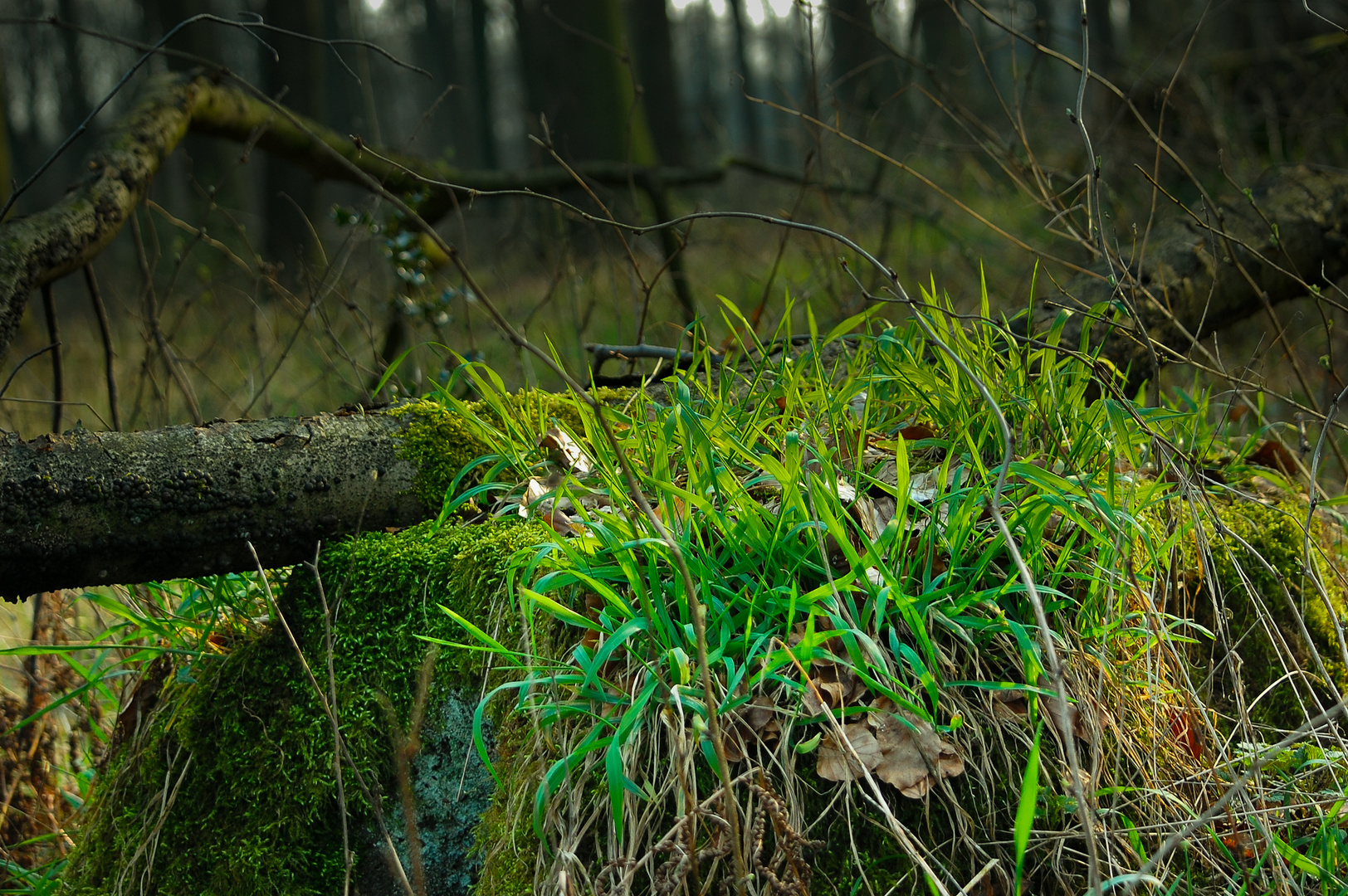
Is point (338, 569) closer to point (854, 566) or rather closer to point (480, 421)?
point (480, 421)

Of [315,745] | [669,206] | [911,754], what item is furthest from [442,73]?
[911,754]

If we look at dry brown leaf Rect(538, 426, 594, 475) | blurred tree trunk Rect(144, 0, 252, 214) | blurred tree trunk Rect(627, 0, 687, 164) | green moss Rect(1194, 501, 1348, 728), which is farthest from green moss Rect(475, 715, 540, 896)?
blurred tree trunk Rect(627, 0, 687, 164)

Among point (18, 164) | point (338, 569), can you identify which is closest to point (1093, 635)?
point (338, 569)

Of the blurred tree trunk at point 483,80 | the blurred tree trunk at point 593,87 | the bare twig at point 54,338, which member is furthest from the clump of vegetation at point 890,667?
the blurred tree trunk at point 483,80

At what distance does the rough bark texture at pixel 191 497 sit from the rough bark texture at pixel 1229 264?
1.88 meters

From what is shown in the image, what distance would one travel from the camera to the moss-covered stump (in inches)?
65.7

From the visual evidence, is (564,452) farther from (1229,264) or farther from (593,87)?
(593,87)

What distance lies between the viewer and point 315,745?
5.57 feet

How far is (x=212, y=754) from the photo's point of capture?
5.91 feet

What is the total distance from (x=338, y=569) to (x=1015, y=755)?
1.33m

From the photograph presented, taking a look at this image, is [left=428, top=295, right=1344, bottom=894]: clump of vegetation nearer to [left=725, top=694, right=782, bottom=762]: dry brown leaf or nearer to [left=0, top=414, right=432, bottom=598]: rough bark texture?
[left=725, top=694, right=782, bottom=762]: dry brown leaf

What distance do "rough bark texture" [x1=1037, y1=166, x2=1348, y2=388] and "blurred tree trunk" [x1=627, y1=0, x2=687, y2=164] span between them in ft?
24.4

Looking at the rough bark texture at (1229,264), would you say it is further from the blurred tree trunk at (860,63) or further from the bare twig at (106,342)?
the blurred tree trunk at (860,63)

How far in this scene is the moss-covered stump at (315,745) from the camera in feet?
5.48
